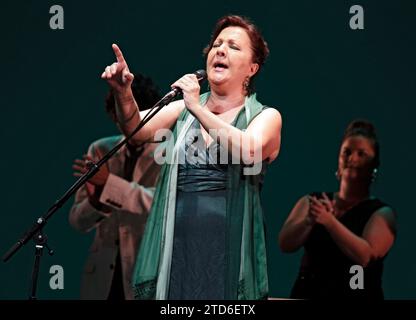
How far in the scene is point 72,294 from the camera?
373 centimetres

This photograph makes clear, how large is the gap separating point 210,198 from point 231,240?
0.47ft

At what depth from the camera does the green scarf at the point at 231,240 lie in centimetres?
247

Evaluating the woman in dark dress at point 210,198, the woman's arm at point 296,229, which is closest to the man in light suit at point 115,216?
the woman's arm at point 296,229

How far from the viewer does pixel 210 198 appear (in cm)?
252

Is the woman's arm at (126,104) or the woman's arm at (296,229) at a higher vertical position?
the woman's arm at (126,104)

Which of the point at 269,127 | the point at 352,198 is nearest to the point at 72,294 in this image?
the point at 352,198

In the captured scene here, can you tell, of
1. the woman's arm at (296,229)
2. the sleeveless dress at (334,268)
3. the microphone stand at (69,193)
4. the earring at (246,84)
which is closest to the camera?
the microphone stand at (69,193)

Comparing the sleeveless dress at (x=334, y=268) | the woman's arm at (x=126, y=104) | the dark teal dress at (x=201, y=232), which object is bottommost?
the sleeveless dress at (x=334, y=268)

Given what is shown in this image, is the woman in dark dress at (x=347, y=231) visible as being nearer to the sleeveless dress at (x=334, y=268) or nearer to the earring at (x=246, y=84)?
the sleeveless dress at (x=334, y=268)

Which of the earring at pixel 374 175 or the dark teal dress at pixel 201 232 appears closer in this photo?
the dark teal dress at pixel 201 232

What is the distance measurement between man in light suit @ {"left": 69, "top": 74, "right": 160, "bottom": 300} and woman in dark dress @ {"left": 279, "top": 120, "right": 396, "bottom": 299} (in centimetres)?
63

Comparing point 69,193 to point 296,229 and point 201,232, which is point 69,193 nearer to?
point 201,232

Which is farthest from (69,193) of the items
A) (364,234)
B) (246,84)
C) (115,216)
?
(364,234)

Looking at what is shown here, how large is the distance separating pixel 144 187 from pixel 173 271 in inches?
44.5
